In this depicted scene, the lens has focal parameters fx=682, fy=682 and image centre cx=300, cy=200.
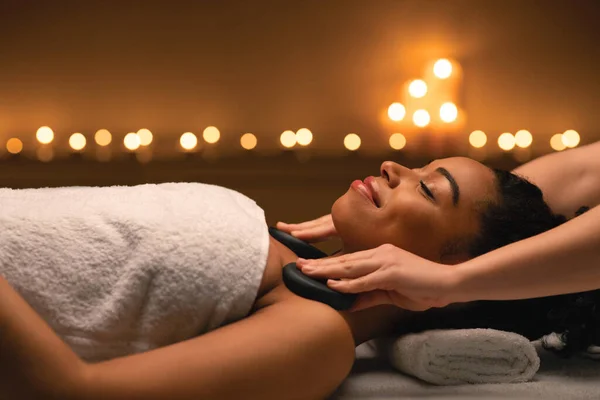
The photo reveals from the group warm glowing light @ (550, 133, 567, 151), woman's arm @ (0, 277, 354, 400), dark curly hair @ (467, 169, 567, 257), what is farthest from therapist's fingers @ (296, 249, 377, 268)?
warm glowing light @ (550, 133, 567, 151)

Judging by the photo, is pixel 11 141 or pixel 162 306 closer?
pixel 162 306

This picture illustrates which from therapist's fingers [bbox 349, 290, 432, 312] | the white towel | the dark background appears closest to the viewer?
the white towel

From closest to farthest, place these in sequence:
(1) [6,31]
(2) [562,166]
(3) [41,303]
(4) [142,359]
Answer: (4) [142,359] < (3) [41,303] < (2) [562,166] < (1) [6,31]

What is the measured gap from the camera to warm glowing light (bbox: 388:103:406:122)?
2666 mm

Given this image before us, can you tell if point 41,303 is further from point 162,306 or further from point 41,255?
point 162,306

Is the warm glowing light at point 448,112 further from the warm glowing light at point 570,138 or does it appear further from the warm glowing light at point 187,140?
the warm glowing light at point 187,140

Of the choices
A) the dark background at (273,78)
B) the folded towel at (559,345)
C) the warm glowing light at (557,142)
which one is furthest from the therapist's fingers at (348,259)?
the warm glowing light at (557,142)

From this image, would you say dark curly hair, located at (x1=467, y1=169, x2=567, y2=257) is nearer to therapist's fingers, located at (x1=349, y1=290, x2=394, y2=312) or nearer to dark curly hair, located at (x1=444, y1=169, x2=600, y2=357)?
dark curly hair, located at (x1=444, y1=169, x2=600, y2=357)

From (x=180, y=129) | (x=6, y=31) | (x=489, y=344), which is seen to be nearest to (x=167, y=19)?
(x=180, y=129)

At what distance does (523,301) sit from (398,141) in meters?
1.45

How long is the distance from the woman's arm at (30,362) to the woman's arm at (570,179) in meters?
1.00

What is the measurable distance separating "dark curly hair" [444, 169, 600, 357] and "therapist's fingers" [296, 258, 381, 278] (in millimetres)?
199

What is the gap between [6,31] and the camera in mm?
2572

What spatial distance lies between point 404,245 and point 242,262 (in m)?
0.31
